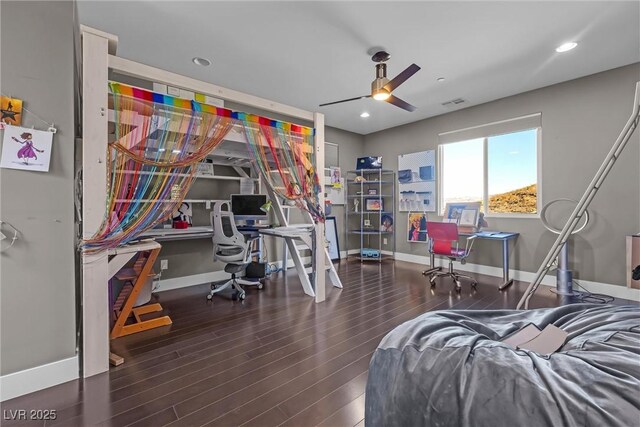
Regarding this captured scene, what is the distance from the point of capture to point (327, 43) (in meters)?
2.89

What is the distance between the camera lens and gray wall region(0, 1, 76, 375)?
5.69 ft

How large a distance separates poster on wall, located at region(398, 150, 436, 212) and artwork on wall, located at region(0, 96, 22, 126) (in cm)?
541

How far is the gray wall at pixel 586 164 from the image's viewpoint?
3.43 metres

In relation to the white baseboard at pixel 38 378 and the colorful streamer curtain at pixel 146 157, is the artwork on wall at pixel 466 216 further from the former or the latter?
the white baseboard at pixel 38 378

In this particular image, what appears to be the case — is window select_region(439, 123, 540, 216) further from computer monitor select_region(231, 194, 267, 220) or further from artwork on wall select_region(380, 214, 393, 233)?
computer monitor select_region(231, 194, 267, 220)

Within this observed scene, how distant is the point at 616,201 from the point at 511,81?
198cm

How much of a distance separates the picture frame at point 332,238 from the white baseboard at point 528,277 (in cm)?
130

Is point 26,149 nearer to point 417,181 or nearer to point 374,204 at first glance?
point 374,204

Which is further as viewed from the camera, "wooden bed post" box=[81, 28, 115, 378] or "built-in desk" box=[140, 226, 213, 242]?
"built-in desk" box=[140, 226, 213, 242]

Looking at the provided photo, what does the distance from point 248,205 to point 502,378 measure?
388 centimetres

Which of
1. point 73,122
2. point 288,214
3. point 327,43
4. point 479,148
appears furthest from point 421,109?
point 73,122

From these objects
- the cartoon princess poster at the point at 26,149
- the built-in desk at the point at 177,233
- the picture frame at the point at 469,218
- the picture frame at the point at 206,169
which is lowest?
the built-in desk at the point at 177,233

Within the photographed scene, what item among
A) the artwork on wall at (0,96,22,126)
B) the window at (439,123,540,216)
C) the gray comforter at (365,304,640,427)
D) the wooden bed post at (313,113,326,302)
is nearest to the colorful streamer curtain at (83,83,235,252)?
the artwork on wall at (0,96,22,126)

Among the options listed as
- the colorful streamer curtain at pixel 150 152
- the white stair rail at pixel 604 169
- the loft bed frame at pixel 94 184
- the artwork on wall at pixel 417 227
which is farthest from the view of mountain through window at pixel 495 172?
the loft bed frame at pixel 94 184
